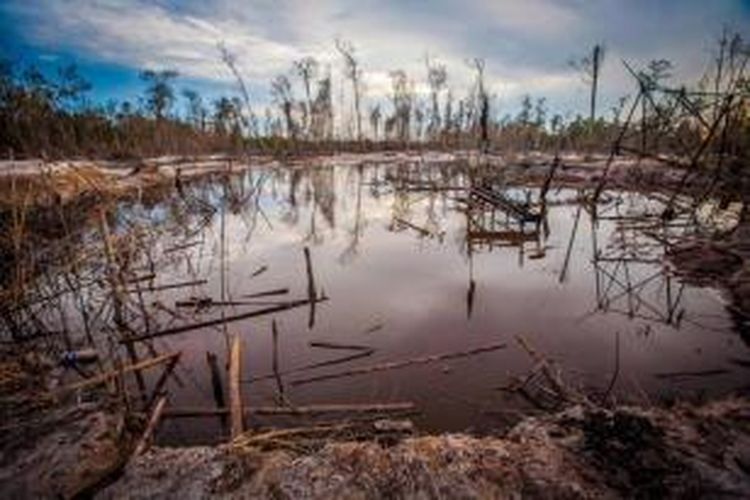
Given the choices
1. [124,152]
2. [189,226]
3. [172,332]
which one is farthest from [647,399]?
[124,152]

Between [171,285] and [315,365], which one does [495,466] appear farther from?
[171,285]

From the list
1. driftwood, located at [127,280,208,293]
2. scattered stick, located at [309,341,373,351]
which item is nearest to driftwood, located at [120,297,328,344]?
scattered stick, located at [309,341,373,351]

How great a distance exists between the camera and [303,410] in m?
4.32

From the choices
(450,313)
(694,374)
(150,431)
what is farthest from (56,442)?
(694,374)

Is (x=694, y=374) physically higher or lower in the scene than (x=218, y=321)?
lower

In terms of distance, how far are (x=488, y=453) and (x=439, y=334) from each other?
2.88m

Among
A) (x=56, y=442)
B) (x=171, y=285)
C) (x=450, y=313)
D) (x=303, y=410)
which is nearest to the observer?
(x=56, y=442)

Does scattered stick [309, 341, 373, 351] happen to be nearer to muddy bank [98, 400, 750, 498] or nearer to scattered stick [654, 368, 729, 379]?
muddy bank [98, 400, 750, 498]

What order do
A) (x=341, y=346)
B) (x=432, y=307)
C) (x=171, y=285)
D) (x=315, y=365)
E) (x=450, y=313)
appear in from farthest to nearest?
(x=171, y=285)
(x=432, y=307)
(x=450, y=313)
(x=341, y=346)
(x=315, y=365)

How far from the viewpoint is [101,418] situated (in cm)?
404

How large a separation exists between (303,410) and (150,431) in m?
1.22

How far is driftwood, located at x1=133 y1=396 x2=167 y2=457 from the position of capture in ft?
12.0

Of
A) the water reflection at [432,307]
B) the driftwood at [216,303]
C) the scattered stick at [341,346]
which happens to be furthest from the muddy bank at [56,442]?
the driftwood at [216,303]

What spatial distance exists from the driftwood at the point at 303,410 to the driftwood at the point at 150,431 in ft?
0.45
